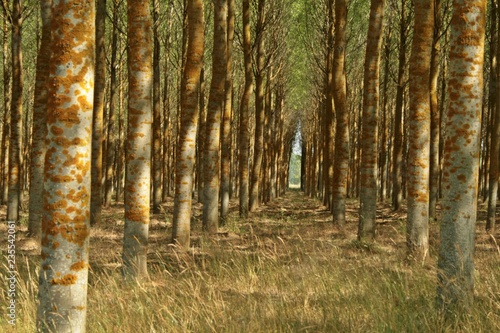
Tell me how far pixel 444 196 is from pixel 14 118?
10.2 metres

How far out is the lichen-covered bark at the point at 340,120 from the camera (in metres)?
11.9

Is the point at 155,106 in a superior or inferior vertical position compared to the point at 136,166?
superior

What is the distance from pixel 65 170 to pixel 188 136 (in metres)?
5.50

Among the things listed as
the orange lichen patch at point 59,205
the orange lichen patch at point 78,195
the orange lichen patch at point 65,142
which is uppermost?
the orange lichen patch at point 65,142

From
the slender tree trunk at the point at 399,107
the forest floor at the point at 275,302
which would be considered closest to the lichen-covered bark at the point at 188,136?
the forest floor at the point at 275,302

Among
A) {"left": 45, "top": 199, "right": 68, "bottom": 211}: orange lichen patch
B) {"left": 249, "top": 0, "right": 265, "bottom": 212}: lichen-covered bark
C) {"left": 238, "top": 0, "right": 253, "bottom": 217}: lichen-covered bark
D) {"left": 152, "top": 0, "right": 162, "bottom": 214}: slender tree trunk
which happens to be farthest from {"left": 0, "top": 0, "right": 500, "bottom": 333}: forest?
{"left": 152, "top": 0, "right": 162, "bottom": 214}: slender tree trunk

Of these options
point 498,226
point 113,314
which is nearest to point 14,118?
point 113,314

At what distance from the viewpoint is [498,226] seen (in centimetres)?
1277

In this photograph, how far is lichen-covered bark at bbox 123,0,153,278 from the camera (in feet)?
19.9

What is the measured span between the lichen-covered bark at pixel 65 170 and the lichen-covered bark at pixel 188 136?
17.3 ft

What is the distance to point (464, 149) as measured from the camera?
425cm

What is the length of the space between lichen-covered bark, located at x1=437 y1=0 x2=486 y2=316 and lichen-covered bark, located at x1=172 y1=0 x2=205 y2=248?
198 inches

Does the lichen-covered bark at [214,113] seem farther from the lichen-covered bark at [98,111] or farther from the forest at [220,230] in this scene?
the lichen-covered bark at [98,111]

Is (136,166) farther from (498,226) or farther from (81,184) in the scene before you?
(498,226)
